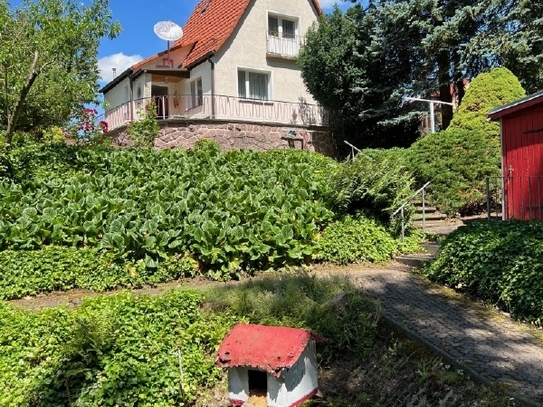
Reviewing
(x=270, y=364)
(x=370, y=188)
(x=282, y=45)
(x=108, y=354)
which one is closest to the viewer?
(x=270, y=364)

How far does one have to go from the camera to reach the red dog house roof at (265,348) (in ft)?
12.2

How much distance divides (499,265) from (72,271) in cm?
625

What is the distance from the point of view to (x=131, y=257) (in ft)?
26.5

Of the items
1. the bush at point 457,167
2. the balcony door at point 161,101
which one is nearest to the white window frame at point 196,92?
the balcony door at point 161,101

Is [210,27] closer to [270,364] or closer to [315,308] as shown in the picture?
[315,308]

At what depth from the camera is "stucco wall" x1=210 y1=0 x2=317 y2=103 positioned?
1927 cm

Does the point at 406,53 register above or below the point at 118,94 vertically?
above

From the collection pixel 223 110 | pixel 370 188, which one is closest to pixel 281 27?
pixel 223 110

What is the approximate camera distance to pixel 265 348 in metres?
3.86

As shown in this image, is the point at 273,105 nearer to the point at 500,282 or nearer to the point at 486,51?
the point at 486,51

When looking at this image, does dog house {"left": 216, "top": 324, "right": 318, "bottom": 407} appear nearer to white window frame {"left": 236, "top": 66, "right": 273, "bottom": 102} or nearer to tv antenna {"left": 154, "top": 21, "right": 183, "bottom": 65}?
white window frame {"left": 236, "top": 66, "right": 273, "bottom": 102}

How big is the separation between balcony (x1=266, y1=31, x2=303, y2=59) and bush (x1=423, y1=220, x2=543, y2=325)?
47.0ft

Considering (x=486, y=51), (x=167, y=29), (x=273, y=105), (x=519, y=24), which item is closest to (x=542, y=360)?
(x=486, y=51)

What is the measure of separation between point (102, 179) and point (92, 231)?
7.91ft
